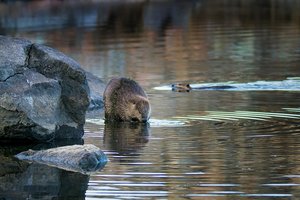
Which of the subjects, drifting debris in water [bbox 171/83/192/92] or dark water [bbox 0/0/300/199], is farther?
drifting debris in water [bbox 171/83/192/92]

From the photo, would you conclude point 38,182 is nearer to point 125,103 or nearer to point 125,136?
point 125,136

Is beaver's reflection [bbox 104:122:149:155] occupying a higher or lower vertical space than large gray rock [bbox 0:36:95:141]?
lower

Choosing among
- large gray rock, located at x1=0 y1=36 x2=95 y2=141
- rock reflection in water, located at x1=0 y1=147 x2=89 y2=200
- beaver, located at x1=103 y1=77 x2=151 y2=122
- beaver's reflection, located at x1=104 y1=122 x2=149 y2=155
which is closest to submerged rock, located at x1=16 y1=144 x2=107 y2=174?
rock reflection in water, located at x1=0 y1=147 x2=89 y2=200

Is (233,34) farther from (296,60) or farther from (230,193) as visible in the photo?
(230,193)

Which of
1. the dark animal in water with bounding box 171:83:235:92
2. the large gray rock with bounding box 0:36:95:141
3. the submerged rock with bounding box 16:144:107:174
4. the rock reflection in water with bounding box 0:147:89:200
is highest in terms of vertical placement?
the large gray rock with bounding box 0:36:95:141

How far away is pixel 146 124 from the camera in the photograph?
18.0 m

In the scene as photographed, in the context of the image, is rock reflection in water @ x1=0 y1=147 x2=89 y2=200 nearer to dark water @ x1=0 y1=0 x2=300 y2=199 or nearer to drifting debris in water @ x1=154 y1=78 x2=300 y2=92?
dark water @ x1=0 y1=0 x2=300 y2=199

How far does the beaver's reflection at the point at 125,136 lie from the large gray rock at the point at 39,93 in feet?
1.98

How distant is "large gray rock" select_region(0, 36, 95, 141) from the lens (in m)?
15.8

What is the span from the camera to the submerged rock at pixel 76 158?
13797 millimetres

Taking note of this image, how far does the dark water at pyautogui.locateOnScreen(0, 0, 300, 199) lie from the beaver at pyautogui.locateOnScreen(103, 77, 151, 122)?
0.83 ft

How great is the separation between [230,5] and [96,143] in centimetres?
5605

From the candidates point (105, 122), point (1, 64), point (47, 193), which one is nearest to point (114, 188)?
point (47, 193)

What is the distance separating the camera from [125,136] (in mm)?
16781
